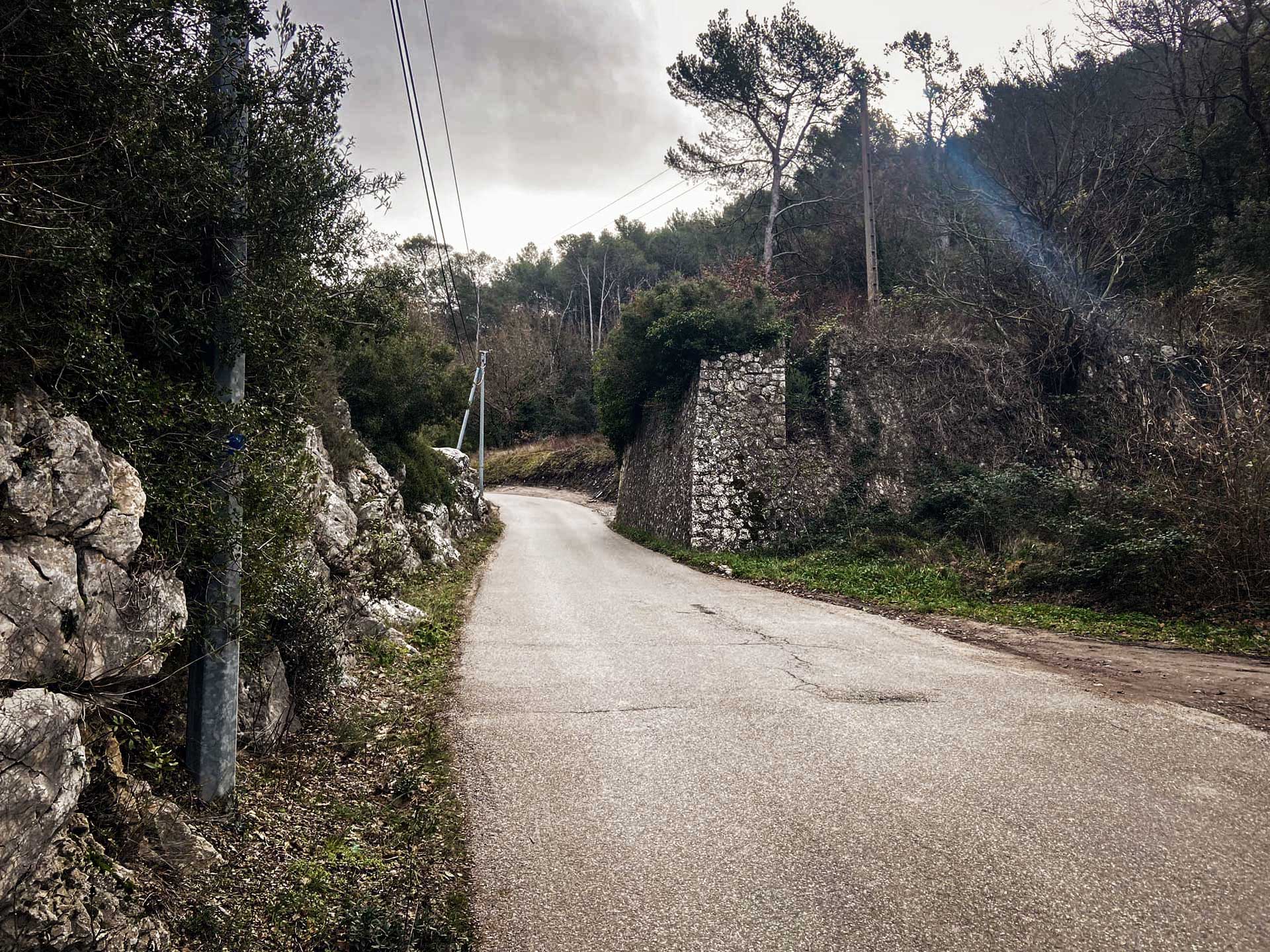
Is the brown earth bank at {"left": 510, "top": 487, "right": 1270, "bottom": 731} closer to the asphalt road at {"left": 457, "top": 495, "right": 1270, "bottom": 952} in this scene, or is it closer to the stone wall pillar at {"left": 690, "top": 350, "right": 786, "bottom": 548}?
the asphalt road at {"left": 457, "top": 495, "right": 1270, "bottom": 952}

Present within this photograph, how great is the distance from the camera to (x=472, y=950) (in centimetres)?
307

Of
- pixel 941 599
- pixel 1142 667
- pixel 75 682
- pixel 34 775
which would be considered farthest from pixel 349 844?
pixel 941 599

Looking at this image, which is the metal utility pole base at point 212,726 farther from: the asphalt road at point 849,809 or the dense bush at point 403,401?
the dense bush at point 403,401

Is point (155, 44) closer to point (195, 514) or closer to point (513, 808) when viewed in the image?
point (195, 514)

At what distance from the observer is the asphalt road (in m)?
3.24

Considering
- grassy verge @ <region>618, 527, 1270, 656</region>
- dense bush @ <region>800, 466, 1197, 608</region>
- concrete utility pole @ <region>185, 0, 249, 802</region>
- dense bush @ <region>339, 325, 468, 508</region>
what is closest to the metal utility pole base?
concrete utility pole @ <region>185, 0, 249, 802</region>

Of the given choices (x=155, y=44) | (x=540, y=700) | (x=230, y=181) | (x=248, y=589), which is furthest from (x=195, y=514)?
(x=540, y=700)

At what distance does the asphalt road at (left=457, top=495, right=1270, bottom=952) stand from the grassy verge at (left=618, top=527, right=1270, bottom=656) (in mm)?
2274

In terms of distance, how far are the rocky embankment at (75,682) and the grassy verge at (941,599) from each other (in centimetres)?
980

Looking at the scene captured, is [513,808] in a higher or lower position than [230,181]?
lower

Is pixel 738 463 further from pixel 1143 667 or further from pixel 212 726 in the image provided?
pixel 212 726

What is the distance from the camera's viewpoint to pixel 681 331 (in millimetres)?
19641

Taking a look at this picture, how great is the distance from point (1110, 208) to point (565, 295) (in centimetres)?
4315

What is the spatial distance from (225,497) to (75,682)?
131cm
